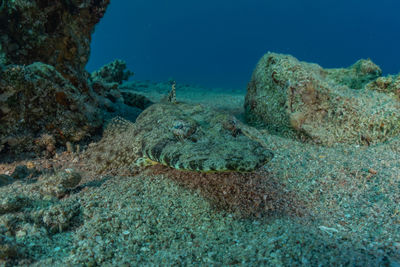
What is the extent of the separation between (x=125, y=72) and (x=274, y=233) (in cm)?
1338

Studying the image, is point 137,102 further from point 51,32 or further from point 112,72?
point 112,72

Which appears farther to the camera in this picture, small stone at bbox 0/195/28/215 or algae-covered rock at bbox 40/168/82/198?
algae-covered rock at bbox 40/168/82/198

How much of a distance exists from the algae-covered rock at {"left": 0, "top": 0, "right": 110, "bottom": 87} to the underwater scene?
0.08 feet

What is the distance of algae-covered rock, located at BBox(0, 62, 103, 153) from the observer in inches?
154

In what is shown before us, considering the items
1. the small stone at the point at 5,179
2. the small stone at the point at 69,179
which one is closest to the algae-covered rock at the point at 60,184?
the small stone at the point at 69,179

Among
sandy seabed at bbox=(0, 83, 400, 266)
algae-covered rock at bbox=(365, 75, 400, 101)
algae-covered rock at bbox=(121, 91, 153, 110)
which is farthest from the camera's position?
algae-covered rock at bbox=(121, 91, 153, 110)

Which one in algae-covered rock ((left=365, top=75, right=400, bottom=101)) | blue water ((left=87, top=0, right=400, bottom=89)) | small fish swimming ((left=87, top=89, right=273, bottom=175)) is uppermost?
blue water ((left=87, top=0, right=400, bottom=89))

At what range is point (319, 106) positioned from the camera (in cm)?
543

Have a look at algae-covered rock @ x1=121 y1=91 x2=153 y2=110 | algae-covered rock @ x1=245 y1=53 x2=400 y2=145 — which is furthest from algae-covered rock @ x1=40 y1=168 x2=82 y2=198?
algae-covered rock @ x1=121 y1=91 x2=153 y2=110

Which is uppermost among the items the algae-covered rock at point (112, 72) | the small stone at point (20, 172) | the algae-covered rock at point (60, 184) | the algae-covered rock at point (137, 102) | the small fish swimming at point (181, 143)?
the algae-covered rock at point (112, 72)

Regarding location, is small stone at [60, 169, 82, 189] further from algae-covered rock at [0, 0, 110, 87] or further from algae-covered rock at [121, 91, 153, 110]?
algae-covered rock at [121, 91, 153, 110]

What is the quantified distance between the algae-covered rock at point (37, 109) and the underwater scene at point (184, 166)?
0.07 ft

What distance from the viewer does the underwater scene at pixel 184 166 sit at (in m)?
2.21

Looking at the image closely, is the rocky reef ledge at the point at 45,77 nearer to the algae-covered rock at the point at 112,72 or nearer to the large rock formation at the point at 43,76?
the large rock formation at the point at 43,76
